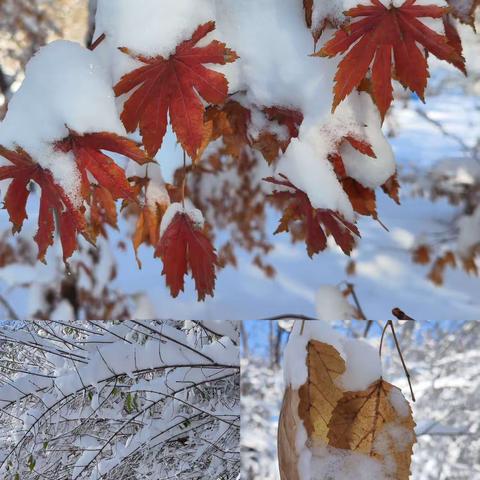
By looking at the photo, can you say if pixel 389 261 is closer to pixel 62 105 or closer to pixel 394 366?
pixel 394 366

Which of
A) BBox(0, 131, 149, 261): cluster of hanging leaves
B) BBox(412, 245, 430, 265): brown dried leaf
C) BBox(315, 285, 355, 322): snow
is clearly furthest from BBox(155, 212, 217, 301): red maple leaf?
BBox(412, 245, 430, 265): brown dried leaf

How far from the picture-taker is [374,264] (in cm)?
129

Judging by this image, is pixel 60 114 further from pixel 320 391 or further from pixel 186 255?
pixel 320 391

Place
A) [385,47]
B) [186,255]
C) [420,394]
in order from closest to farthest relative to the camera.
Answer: [385,47]
[186,255]
[420,394]

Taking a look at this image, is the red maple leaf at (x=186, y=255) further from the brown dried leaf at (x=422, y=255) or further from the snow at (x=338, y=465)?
the brown dried leaf at (x=422, y=255)

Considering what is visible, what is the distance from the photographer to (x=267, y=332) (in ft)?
3.20

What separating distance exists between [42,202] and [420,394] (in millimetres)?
650

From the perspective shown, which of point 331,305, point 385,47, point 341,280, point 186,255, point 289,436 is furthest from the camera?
point 341,280

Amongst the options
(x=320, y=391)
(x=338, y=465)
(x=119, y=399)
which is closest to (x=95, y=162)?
(x=320, y=391)

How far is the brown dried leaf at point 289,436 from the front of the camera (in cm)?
74

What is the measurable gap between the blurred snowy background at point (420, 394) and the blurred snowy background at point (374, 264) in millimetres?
263

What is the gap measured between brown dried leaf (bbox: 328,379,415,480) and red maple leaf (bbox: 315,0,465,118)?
351mm

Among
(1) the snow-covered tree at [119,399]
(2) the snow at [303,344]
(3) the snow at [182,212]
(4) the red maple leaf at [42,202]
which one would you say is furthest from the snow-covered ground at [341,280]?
(4) the red maple leaf at [42,202]

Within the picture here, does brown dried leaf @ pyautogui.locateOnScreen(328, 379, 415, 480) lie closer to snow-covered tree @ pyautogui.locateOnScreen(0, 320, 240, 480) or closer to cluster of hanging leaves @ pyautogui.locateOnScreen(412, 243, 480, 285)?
snow-covered tree @ pyautogui.locateOnScreen(0, 320, 240, 480)
